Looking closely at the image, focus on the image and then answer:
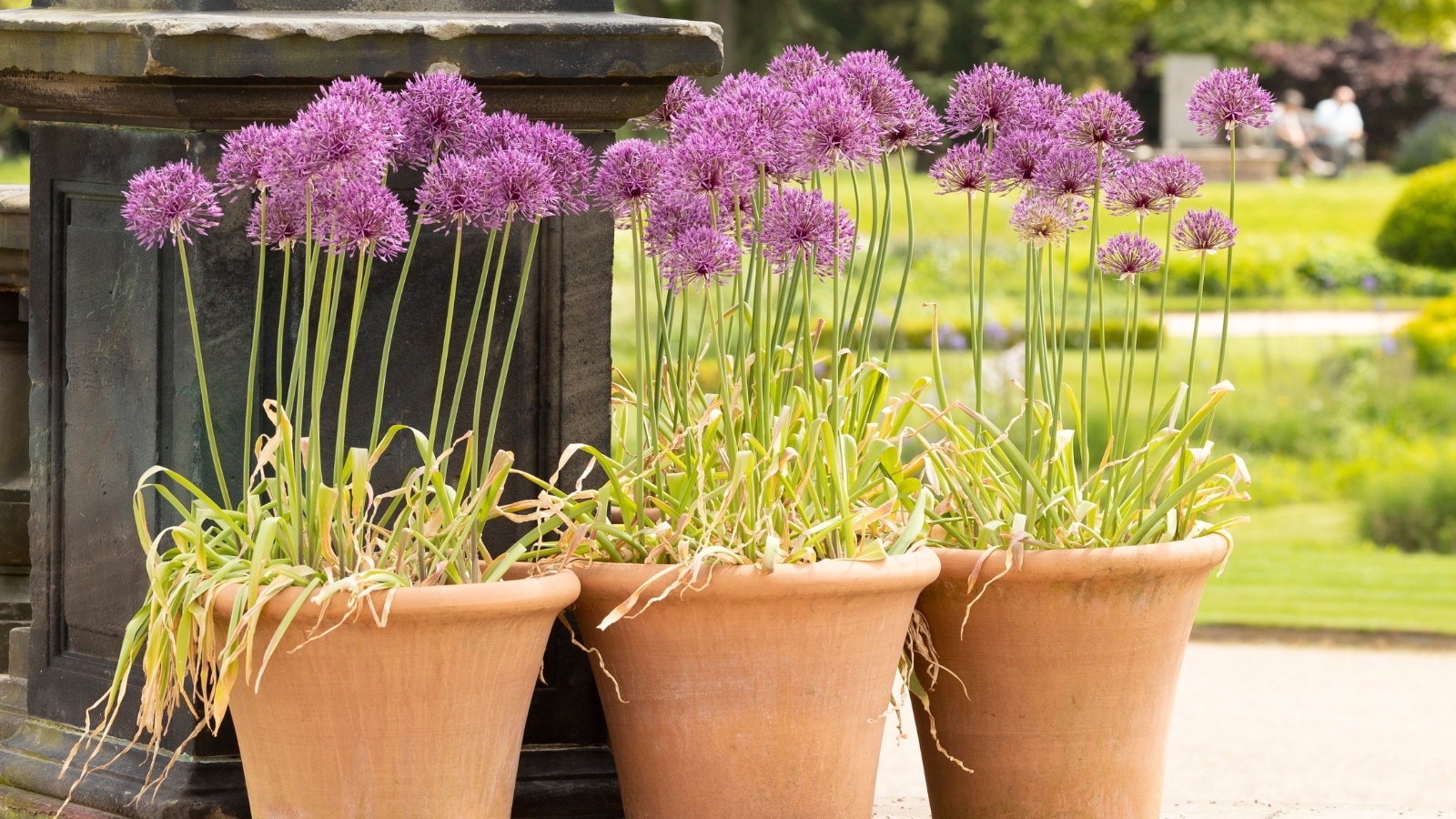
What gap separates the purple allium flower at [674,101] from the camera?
272 centimetres

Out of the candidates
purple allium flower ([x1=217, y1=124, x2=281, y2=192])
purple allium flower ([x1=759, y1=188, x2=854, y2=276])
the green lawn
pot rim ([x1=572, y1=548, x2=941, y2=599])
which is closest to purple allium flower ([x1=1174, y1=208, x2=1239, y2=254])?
purple allium flower ([x1=759, y1=188, x2=854, y2=276])

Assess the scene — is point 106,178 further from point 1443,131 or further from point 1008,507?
point 1443,131

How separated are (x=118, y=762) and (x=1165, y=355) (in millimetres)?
8906

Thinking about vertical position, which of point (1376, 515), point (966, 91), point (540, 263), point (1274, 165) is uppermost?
point (1274, 165)

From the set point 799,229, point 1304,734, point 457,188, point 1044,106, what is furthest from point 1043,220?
point 1304,734

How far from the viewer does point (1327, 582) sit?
6641mm

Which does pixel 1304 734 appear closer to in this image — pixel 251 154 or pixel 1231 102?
pixel 1231 102

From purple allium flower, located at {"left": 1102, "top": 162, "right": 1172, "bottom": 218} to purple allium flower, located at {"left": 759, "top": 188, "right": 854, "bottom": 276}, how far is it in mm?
469

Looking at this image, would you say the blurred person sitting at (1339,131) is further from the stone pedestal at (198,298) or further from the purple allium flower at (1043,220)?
the stone pedestal at (198,298)

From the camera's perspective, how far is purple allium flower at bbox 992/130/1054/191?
255 centimetres

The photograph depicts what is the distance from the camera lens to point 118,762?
8.48ft

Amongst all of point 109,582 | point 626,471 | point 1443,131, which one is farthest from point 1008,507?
point 1443,131

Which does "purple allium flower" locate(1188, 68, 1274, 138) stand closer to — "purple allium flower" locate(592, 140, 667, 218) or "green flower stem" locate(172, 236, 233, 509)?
"purple allium flower" locate(592, 140, 667, 218)

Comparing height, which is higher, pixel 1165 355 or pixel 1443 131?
pixel 1443 131
